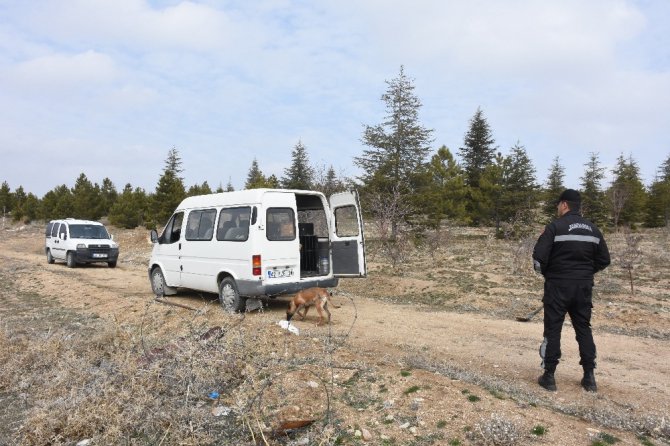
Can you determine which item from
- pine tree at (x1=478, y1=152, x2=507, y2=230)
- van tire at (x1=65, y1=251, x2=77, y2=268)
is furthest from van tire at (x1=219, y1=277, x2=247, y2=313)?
pine tree at (x1=478, y1=152, x2=507, y2=230)

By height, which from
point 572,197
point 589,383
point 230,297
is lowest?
point 589,383

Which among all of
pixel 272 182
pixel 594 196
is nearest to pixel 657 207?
pixel 594 196

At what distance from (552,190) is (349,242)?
111ft

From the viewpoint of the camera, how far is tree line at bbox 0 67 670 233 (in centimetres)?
2667

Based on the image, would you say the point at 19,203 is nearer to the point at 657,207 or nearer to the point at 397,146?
the point at 397,146

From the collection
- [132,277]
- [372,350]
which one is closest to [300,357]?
[372,350]

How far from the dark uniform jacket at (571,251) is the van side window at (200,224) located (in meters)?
6.58

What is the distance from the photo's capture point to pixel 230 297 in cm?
938

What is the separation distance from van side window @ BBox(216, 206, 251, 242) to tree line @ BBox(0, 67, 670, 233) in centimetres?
945

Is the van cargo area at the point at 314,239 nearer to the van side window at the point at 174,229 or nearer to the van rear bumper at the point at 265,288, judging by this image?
the van rear bumper at the point at 265,288

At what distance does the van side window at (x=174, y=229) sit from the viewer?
10984mm

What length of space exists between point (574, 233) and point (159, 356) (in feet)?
15.1

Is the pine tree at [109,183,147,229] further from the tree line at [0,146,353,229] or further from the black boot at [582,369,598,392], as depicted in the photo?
the black boot at [582,369,598,392]

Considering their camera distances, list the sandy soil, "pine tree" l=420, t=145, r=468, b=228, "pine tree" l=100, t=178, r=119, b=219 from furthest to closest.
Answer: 1. "pine tree" l=100, t=178, r=119, b=219
2. "pine tree" l=420, t=145, r=468, b=228
3. the sandy soil
